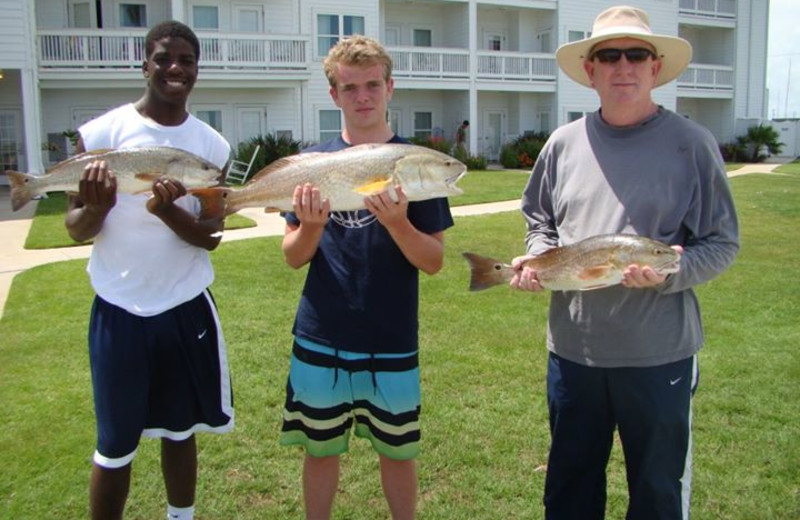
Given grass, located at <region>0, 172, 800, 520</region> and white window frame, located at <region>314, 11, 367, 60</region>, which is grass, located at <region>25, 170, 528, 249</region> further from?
white window frame, located at <region>314, 11, 367, 60</region>

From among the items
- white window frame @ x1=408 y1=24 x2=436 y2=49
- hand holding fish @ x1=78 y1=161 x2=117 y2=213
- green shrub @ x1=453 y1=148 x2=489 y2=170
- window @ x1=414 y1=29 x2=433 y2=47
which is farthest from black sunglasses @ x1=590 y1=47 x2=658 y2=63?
window @ x1=414 y1=29 x2=433 y2=47

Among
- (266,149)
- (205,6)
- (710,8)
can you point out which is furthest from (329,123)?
(710,8)

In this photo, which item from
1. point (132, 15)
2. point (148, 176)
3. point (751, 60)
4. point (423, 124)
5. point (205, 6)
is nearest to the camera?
point (148, 176)

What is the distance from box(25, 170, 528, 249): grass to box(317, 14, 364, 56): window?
7.94m

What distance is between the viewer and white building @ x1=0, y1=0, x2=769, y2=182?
23.3 metres

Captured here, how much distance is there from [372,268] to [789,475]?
2926 mm

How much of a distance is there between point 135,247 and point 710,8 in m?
43.1

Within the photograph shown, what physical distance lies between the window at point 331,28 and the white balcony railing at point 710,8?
1955cm

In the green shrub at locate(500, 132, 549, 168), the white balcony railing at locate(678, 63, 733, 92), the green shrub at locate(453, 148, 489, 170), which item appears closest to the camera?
the green shrub at locate(453, 148, 489, 170)

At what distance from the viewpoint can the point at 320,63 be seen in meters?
27.8

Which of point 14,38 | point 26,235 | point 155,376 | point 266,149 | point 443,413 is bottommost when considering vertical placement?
point 443,413

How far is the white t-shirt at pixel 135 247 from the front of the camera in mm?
3043

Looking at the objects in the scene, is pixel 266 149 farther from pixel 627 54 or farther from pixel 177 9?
pixel 627 54

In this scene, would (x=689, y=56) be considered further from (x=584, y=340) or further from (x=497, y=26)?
(x=497, y=26)
